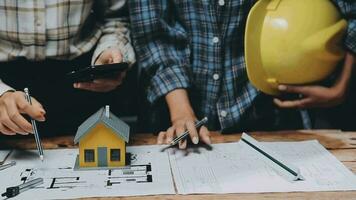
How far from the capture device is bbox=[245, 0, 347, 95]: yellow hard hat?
4.17ft

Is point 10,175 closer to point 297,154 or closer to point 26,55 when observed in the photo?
point 26,55

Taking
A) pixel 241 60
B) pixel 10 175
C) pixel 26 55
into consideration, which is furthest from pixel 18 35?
pixel 241 60

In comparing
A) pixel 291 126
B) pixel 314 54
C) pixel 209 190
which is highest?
pixel 314 54

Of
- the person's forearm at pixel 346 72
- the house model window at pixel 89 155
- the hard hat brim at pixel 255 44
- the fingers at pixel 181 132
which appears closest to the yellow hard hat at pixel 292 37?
the hard hat brim at pixel 255 44

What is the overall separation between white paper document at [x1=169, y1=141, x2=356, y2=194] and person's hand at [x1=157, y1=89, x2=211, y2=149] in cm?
3

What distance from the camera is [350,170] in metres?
1.13

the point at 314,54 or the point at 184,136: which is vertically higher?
the point at 314,54

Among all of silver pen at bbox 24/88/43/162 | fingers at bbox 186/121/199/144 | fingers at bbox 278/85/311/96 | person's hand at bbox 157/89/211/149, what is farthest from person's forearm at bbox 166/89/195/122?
silver pen at bbox 24/88/43/162

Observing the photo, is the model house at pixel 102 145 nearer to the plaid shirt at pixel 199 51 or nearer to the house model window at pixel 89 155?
the house model window at pixel 89 155

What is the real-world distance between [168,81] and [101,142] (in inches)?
14.9

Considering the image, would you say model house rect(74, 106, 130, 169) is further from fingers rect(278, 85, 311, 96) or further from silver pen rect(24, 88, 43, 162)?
fingers rect(278, 85, 311, 96)

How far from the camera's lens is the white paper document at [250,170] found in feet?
3.41

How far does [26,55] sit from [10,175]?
0.44 m

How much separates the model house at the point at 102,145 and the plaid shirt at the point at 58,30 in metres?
0.33
